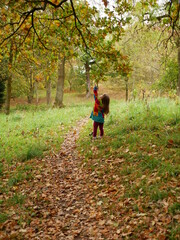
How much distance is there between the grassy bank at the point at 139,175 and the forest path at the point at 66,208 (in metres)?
0.22

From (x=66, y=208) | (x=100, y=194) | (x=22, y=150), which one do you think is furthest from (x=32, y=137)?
(x=100, y=194)

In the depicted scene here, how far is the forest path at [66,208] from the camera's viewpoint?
4016 millimetres

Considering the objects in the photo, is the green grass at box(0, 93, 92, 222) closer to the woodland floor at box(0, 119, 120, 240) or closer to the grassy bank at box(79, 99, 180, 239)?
the woodland floor at box(0, 119, 120, 240)

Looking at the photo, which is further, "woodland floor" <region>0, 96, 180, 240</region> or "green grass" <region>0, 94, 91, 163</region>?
"green grass" <region>0, 94, 91, 163</region>

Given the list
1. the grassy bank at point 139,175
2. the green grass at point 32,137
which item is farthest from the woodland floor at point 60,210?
the green grass at point 32,137

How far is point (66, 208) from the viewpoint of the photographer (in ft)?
16.0

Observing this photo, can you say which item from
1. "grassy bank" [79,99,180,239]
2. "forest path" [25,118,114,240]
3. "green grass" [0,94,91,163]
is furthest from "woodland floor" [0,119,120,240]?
"green grass" [0,94,91,163]

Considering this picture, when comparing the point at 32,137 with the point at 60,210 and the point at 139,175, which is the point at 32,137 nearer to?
the point at 60,210

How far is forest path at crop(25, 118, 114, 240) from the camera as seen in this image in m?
4.02

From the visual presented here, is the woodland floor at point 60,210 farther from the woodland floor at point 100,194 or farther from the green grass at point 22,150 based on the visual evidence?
the green grass at point 22,150

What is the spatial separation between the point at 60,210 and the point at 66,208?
0.14 m

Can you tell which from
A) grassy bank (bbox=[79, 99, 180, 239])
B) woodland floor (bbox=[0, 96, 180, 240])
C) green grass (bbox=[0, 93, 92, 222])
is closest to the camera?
grassy bank (bbox=[79, 99, 180, 239])

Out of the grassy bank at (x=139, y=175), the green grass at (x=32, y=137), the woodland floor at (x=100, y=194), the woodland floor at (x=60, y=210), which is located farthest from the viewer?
the green grass at (x=32, y=137)

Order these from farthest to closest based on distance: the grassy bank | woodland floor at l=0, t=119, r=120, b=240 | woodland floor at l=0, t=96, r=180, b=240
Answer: woodland floor at l=0, t=119, r=120, b=240 < woodland floor at l=0, t=96, r=180, b=240 < the grassy bank
